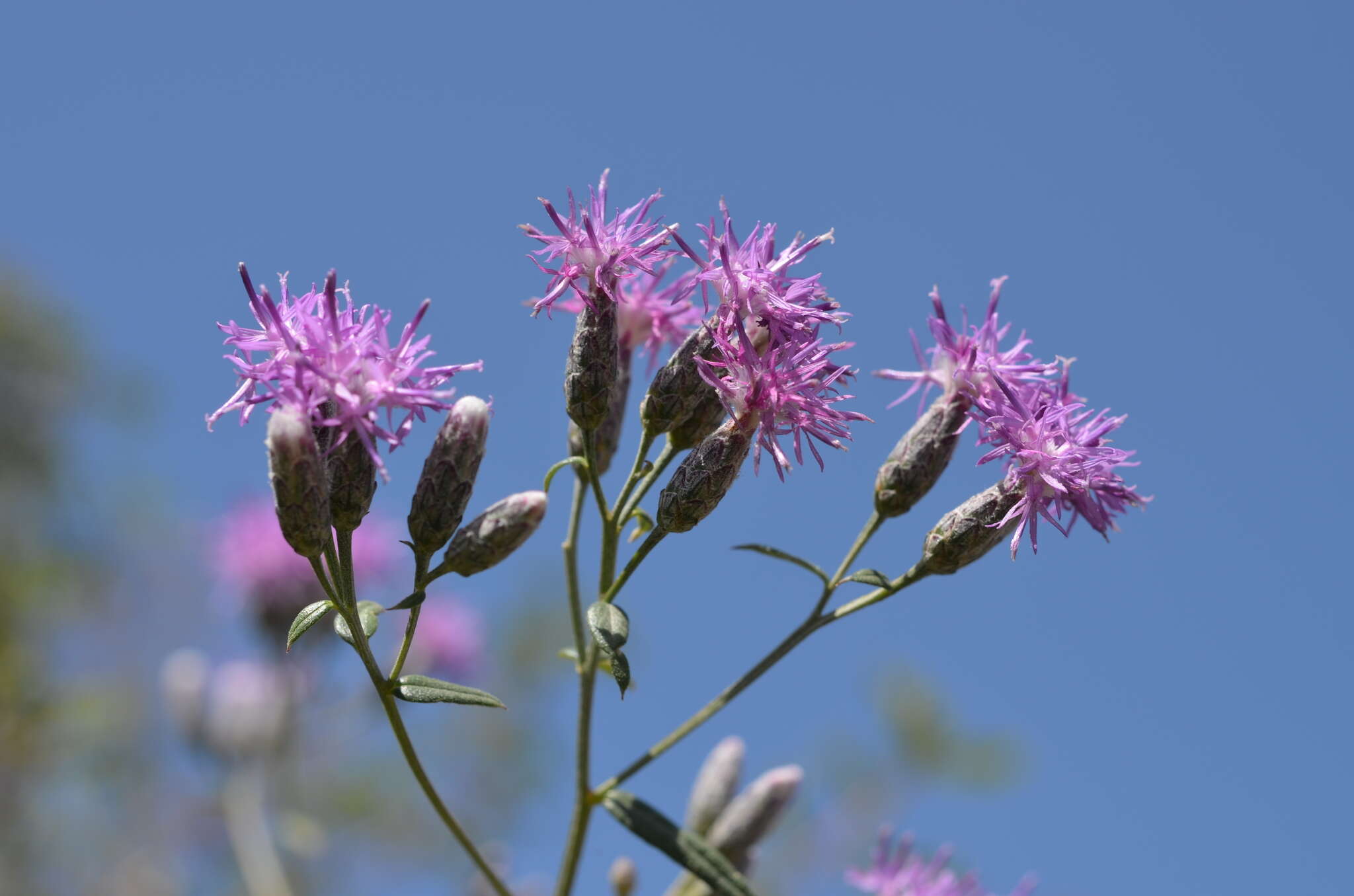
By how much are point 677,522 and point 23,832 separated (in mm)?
9885

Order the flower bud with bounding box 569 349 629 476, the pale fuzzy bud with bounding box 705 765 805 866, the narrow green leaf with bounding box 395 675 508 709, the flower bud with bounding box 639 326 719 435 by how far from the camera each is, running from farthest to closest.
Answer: the pale fuzzy bud with bounding box 705 765 805 866, the flower bud with bounding box 569 349 629 476, the flower bud with bounding box 639 326 719 435, the narrow green leaf with bounding box 395 675 508 709

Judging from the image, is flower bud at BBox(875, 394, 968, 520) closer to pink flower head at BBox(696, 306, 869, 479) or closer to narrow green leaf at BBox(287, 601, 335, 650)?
pink flower head at BBox(696, 306, 869, 479)

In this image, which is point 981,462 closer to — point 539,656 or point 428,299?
point 428,299

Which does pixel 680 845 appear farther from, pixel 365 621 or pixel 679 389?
pixel 679 389

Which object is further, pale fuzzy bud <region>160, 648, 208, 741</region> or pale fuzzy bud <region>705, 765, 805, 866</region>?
pale fuzzy bud <region>160, 648, 208, 741</region>

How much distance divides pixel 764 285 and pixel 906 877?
5.93ft

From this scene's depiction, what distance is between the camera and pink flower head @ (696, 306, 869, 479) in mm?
2596

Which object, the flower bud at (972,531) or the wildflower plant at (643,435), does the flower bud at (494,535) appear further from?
the flower bud at (972,531)

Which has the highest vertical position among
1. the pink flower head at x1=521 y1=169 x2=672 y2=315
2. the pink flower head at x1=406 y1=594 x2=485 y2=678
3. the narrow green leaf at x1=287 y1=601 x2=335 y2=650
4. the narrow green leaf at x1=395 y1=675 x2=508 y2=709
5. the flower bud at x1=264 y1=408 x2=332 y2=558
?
the pink flower head at x1=406 y1=594 x2=485 y2=678

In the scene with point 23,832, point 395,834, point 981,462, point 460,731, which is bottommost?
point 981,462

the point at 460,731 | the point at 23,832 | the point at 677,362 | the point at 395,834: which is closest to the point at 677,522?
the point at 677,362

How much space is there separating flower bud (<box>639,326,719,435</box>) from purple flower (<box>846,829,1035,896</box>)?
1.38m

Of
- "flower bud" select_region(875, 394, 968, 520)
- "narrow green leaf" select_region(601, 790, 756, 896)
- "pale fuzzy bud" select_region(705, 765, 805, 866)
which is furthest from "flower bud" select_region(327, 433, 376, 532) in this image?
"pale fuzzy bud" select_region(705, 765, 805, 866)

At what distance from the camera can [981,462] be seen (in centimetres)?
271
